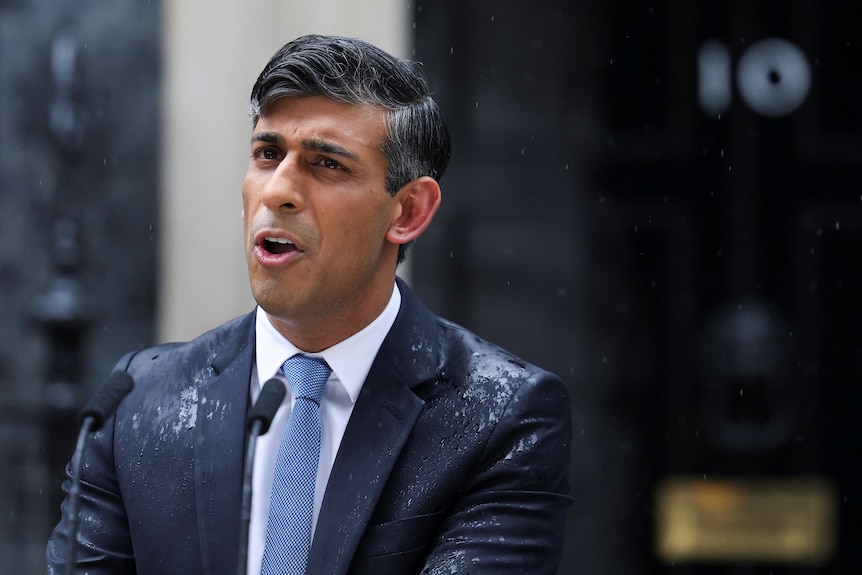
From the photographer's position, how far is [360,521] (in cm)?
245

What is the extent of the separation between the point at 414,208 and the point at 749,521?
10.1 feet

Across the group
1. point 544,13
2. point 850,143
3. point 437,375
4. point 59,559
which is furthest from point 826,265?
point 59,559

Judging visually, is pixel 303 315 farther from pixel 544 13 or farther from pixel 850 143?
pixel 850 143

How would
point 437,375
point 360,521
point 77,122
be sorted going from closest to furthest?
1. point 360,521
2. point 437,375
3. point 77,122

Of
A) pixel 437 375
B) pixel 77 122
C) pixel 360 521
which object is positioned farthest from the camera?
pixel 77 122

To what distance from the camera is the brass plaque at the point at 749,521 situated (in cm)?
523

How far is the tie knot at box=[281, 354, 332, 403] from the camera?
2.59 m

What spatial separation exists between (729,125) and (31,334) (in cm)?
304

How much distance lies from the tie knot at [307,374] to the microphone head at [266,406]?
0.57 metres

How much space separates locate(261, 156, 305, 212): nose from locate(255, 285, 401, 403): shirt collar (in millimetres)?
314

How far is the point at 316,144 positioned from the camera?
2.50 m

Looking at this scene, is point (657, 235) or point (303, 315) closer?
point (303, 315)

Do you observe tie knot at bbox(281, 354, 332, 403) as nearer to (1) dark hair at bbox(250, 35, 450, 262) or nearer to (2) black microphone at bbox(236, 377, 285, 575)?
(1) dark hair at bbox(250, 35, 450, 262)

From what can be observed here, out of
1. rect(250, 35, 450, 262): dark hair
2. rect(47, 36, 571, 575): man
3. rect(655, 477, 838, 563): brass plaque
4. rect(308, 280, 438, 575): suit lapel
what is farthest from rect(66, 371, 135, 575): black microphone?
rect(655, 477, 838, 563): brass plaque
